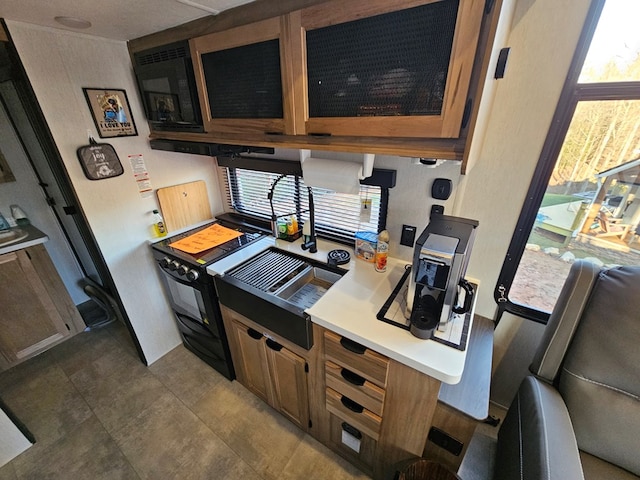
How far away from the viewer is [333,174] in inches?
53.6

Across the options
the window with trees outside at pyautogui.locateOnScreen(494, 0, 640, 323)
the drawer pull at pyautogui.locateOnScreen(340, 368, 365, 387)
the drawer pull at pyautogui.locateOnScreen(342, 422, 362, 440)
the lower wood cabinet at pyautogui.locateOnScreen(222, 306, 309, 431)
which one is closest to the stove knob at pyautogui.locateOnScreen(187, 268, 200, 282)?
the lower wood cabinet at pyautogui.locateOnScreen(222, 306, 309, 431)

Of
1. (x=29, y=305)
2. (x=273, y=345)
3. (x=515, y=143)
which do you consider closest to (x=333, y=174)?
(x=515, y=143)

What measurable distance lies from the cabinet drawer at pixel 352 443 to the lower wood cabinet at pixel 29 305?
2419 mm

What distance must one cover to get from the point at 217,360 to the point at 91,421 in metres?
0.85

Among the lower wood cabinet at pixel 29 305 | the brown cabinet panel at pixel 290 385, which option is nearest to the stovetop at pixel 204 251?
the brown cabinet panel at pixel 290 385

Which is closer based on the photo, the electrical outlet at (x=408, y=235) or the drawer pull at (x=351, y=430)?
the drawer pull at (x=351, y=430)

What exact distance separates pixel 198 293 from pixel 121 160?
3.23 feet

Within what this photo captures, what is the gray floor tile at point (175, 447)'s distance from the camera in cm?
148

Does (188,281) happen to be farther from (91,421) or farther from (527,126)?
(527,126)

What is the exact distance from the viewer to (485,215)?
1.28 meters

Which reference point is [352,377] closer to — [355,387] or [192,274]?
[355,387]

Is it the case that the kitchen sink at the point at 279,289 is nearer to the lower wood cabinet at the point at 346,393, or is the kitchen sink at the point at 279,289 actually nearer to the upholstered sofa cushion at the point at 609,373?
the lower wood cabinet at the point at 346,393

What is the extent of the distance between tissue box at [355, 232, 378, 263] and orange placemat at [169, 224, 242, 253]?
0.92 metres

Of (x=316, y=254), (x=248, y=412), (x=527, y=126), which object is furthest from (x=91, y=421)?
(x=527, y=126)
